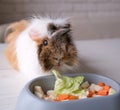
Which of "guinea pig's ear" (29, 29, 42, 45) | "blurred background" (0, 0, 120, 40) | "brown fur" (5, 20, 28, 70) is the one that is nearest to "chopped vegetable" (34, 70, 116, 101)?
"guinea pig's ear" (29, 29, 42, 45)

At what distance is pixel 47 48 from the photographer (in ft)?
2.43

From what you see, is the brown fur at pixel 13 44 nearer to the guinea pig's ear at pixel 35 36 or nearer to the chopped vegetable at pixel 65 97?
the guinea pig's ear at pixel 35 36

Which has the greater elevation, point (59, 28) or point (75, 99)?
point (59, 28)

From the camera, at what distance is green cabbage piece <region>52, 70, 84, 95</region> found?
0.65 meters

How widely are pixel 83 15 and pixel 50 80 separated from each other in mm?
1645

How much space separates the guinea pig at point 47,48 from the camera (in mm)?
746

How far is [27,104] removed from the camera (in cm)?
58

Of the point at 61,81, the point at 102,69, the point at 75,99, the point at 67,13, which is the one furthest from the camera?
the point at 67,13

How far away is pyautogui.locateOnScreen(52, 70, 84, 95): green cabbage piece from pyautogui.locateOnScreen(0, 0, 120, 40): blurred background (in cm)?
120

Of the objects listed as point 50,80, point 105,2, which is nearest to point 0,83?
point 50,80

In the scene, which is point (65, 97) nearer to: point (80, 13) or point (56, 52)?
point (56, 52)

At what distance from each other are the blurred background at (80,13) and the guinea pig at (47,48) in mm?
1080

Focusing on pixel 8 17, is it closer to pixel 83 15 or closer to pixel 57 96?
pixel 83 15

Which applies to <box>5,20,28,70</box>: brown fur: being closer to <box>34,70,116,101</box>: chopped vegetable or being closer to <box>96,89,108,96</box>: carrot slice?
<box>34,70,116,101</box>: chopped vegetable
